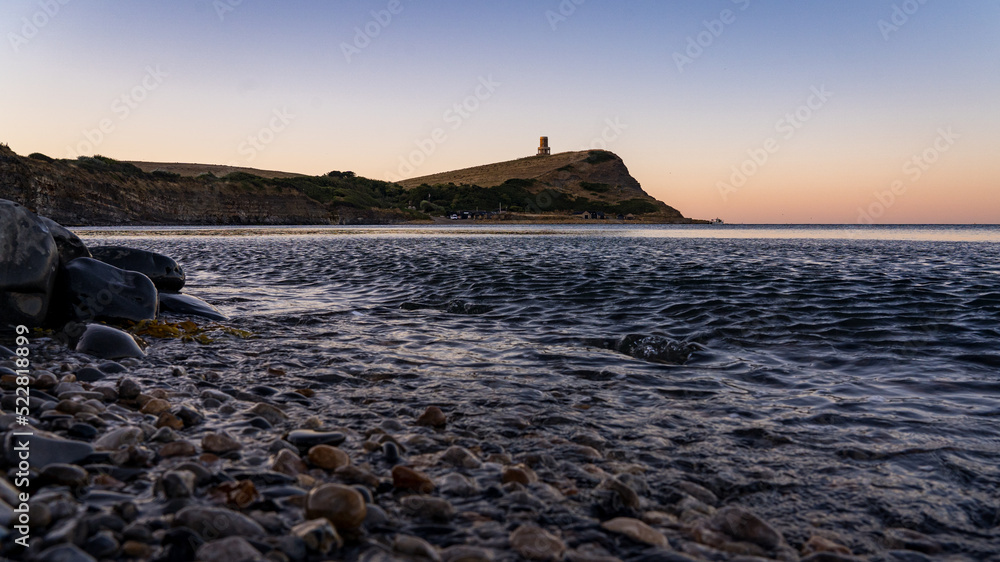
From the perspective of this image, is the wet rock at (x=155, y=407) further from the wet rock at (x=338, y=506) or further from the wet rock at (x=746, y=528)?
the wet rock at (x=746, y=528)

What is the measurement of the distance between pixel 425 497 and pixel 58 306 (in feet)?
24.6

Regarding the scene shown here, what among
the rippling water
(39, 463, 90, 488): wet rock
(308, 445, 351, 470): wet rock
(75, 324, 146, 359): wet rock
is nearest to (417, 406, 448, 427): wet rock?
the rippling water

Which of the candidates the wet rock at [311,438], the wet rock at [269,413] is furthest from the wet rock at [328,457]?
the wet rock at [269,413]

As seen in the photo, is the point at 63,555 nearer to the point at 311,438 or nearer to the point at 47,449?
the point at 47,449

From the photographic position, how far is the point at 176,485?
293cm

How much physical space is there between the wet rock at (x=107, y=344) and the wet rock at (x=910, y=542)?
7.14 m

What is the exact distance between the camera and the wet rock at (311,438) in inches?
148

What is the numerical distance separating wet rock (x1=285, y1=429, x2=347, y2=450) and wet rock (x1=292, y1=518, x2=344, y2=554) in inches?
47.5

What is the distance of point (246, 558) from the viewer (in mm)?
2307

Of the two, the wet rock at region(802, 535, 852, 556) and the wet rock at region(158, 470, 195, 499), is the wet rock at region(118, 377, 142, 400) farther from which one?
the wet rock at region(802, 535, 852, 556)

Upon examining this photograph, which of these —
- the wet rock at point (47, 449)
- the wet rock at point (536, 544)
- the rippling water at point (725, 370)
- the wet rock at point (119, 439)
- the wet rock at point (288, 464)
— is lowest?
the rippling water at point (725, 370)

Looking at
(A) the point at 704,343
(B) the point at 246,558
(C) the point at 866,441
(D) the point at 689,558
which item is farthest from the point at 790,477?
(A) the point at 704,343

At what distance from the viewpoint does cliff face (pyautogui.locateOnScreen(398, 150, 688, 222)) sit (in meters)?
166

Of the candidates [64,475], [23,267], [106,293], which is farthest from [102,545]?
[106,293]
